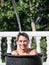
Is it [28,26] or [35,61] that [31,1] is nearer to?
[28,26]

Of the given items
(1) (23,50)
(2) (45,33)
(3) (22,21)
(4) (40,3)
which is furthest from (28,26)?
(1) (23,50)

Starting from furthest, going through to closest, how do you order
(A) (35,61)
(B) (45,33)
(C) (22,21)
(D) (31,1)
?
1. (C) (22,21)
2. (D) (31,1)
3. (B) (45,33)
4. (A) (35,61)

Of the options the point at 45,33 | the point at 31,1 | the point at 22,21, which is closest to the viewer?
the point at 45,33

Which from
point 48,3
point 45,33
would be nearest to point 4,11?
point 48,3

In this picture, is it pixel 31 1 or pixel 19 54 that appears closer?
pixel 19 54

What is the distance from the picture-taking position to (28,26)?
6.71m

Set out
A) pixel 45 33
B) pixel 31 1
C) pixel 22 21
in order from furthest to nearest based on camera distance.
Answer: pixel 22 21
pixel 31 1
pixel 45 33

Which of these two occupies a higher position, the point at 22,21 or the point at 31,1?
the point at 31,1

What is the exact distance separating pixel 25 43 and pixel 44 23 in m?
3.86

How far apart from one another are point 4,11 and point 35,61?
3500 mm

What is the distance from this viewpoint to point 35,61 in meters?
2.92

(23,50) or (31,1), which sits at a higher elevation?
(31,1)

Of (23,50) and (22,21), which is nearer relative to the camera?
(23,50)

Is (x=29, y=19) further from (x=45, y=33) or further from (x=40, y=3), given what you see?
(x=45, y=33)
